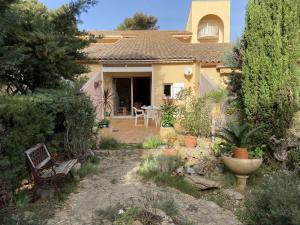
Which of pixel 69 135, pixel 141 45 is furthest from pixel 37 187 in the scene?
pixel 141 45

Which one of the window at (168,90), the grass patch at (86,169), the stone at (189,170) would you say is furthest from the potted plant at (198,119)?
the window at (168,90)

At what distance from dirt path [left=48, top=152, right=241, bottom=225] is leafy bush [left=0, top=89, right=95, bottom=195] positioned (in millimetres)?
1045

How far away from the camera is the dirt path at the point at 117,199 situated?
4766 millimetres

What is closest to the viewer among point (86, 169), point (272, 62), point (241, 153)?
point (241, 153)

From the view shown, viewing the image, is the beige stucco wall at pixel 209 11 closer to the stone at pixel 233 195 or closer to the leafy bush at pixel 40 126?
the leafy bush at pixel 40 126

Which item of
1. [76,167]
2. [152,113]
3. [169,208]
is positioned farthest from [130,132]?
[169,208]

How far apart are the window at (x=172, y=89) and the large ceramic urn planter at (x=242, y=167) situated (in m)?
10.4

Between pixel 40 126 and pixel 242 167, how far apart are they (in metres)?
4.38

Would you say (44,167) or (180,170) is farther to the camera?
(180,170)

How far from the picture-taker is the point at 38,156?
575cm

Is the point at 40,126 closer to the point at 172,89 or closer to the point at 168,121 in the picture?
the point at 168,121

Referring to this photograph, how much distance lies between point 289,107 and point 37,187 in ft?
20.0

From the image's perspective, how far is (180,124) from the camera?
11164mm

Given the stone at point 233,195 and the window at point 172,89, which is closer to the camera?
the stone at point 233,195
